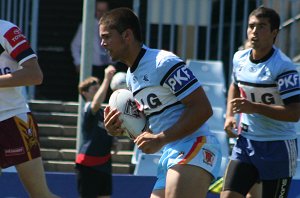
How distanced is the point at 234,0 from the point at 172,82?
627 cm

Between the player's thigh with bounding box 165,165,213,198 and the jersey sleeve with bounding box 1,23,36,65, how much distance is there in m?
1.62

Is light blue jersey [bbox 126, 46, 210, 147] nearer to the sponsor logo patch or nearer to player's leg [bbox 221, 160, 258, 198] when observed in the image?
the sponsor logo patch

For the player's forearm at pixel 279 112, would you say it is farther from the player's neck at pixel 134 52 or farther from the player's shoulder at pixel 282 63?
the player's neck at pixel 134 52

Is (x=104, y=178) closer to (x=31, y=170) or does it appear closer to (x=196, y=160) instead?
(x=31, y=170)

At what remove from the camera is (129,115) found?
5848 millimetres

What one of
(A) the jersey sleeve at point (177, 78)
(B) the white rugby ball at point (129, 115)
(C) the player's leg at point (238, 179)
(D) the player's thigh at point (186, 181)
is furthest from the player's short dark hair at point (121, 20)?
(C) the player's leg at point (238, 179)

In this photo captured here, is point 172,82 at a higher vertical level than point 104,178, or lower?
higher

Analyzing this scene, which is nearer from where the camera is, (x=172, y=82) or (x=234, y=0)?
(x=172, y=82)

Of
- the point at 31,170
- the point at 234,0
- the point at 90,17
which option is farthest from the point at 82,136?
the point at 234,0

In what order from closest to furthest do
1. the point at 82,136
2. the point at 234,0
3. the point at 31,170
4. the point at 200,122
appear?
the point at 200,122 < the point at 31,170 < the point at 82,136 < the point at 234,0

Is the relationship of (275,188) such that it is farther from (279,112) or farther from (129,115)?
(129,115)

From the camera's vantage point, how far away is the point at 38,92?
13.0 metres

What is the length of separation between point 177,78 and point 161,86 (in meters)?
0.13

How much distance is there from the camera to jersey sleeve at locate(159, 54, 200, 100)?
564 cm
